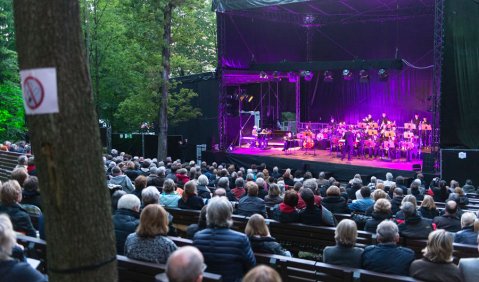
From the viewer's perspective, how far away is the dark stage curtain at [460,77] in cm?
1487

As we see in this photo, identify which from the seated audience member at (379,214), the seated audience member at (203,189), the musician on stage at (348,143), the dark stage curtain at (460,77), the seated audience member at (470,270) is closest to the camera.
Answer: the seated audience member at (470,270)

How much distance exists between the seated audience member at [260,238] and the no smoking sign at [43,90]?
2.88 m

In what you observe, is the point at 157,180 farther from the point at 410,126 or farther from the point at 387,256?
the point at 410,126

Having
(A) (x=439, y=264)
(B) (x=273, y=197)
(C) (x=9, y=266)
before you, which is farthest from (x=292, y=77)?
(C) (x=9, y=266)

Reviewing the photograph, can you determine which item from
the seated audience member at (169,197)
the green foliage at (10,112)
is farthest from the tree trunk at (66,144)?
the green foliage at (10,112)

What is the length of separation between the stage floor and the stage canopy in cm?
289

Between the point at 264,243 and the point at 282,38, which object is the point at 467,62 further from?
the point at 264,243

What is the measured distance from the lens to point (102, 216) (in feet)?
7.29

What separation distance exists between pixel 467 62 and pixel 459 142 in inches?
98.0

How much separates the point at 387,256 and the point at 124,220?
8.36ft

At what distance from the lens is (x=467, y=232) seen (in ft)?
17.6

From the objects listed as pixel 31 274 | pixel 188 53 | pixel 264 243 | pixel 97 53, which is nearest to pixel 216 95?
pixel 97 53

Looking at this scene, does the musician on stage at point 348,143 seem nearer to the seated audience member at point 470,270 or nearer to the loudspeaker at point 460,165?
the loudspeaker at point 460,165

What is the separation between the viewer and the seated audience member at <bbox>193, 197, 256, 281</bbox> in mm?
3902
